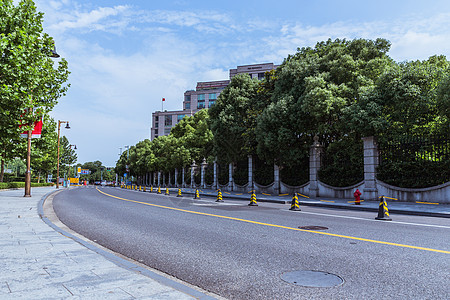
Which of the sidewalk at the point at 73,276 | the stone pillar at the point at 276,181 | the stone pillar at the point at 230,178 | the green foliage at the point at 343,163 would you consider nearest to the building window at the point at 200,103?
the stone pillar at the point at 230,178

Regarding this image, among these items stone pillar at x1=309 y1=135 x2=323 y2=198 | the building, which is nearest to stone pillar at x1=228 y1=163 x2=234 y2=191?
stone pillar at x1=309 y1=135 x2=323 y2=198

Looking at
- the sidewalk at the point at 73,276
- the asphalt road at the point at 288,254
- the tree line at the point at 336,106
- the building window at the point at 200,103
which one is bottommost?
the asphalt road at the point at 288,254

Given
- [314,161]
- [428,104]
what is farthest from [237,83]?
[428,104]

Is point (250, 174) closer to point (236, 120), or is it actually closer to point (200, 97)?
point (236, 120)

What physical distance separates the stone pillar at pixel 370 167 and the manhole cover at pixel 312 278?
640 inches

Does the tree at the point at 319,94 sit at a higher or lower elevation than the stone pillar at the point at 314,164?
higher

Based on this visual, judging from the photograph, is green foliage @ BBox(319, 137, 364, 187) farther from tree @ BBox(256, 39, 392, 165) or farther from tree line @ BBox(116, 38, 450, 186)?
tree @ BBox(256, 39, 392, 165)

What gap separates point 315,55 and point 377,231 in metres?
19.5

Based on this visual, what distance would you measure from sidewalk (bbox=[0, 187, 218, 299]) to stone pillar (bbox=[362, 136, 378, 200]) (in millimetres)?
17097

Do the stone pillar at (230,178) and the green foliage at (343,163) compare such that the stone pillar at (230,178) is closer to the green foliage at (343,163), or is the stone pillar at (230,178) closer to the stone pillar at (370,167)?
the green foliage at (343,163)

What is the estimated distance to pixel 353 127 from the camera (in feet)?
62.7

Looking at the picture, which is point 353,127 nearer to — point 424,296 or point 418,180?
point 418,180

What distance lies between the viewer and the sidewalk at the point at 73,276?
3.57m

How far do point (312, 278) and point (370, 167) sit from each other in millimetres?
16634
